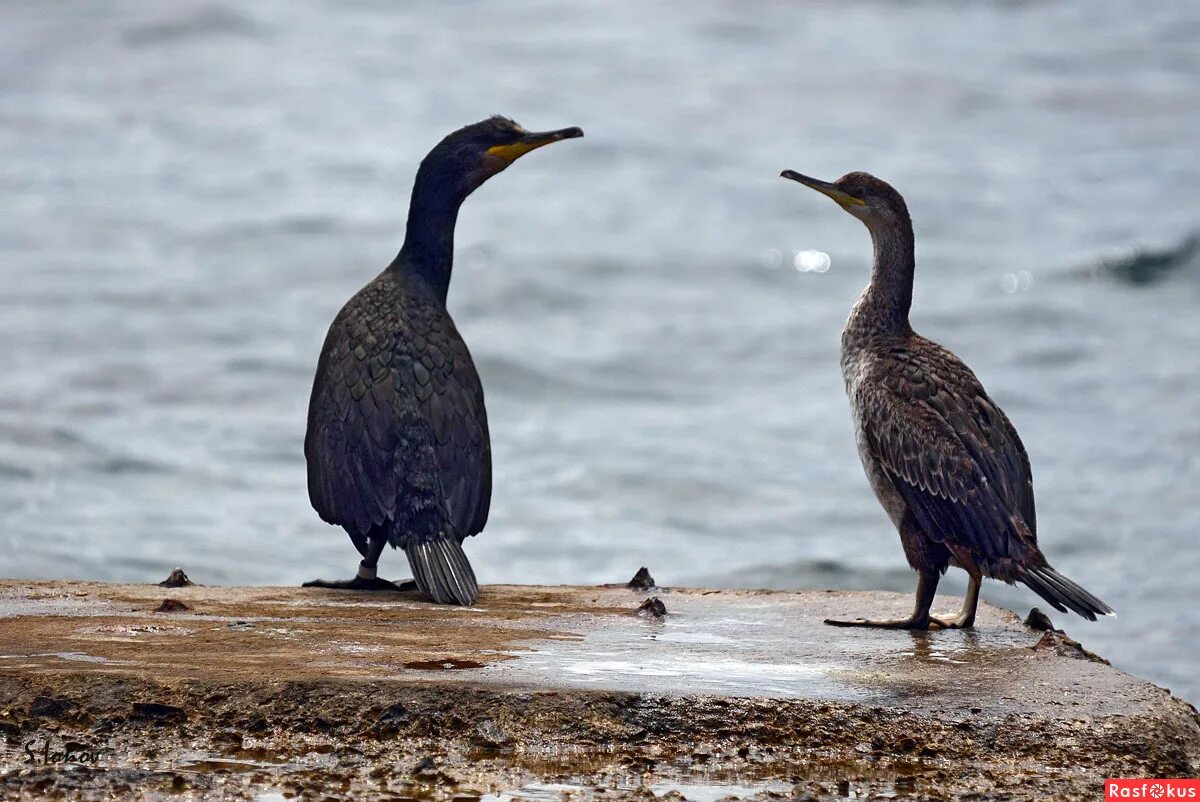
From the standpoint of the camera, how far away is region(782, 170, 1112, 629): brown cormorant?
6.47 meters

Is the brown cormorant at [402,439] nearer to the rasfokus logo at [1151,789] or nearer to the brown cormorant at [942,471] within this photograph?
the brown cormorant at [942,471]

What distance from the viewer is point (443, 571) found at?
695 centimetres

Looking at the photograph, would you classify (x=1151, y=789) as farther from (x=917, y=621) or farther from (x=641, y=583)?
(x=641, y=583)

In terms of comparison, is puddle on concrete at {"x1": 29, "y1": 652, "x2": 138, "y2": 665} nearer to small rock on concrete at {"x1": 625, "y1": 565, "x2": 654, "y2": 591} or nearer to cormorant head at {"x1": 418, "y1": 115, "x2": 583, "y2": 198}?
small rock on concrete at {"x1": 625, "y1": 565, "x2": 654, "y2": 591}

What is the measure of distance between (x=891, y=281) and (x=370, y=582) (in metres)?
2.22

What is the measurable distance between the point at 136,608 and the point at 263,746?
156 centimetres

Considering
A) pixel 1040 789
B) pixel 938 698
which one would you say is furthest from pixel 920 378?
pixel 1040 789

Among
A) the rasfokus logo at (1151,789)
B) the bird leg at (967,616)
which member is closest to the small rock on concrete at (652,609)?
the bird leg at (967,616)

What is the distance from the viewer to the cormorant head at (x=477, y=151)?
26.0 feet

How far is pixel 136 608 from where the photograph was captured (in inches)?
252

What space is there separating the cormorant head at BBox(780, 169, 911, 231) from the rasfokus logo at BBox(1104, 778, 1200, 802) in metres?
3.02

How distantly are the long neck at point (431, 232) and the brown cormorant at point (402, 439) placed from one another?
8cm
